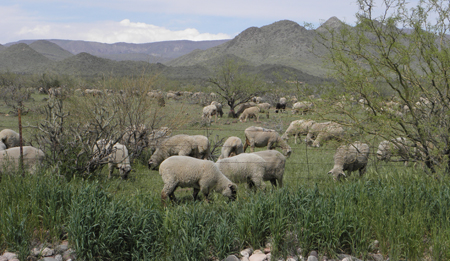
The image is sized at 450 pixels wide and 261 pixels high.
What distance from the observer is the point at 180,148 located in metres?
10.7

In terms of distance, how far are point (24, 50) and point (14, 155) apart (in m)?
126

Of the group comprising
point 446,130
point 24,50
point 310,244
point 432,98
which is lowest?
point 310,244

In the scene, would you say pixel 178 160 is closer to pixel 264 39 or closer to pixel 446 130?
pixel 446 130

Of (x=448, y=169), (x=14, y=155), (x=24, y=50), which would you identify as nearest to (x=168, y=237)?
(x=14, y=155)

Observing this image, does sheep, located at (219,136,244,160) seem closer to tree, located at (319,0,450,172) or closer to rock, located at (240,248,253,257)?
tree, located at (319,0,450,172)

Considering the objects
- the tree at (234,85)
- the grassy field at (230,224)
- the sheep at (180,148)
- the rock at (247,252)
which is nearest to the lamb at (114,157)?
the sheep at (180,148)

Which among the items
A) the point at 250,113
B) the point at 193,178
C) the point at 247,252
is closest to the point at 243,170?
the point at 193,178

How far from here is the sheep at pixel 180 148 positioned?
10586mm

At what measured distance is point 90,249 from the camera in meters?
4.54

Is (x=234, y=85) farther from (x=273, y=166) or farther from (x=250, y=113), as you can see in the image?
(x=273, y=166)

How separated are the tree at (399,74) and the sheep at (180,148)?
4.56 metres

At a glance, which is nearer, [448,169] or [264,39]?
[448,169]

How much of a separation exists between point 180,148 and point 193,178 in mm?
3837

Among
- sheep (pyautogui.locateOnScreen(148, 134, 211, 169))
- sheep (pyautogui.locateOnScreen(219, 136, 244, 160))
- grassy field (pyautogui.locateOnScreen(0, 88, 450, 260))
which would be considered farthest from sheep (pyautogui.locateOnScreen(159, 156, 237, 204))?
sheep (pyautogui.locateOnScreen(219, 136, 244, 160))
